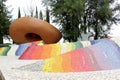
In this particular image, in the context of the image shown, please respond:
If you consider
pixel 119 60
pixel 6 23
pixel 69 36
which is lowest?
pixel 69 36

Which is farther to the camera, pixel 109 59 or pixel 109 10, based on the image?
pixel 109 10

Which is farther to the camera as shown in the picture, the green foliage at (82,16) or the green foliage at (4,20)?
the green foliage at (82,16)

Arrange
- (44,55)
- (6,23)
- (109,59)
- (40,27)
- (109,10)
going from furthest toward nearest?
1. (109,10)
2. (6,23)
3. (40,27)
4. (44,55)
5. (109,59)

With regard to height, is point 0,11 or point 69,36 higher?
point 0,11

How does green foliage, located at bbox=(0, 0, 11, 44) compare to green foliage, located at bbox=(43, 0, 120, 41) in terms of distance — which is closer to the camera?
green foliage, located at bbox=(0, 0, 11, 44)

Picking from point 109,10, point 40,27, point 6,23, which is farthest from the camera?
point 109,10

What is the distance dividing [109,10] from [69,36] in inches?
209

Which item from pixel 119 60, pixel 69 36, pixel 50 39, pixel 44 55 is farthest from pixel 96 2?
pixel 119 60

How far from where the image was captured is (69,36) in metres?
35.7

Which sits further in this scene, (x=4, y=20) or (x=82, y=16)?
(x=82, y=16)

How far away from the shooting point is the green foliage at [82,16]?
33938 mm

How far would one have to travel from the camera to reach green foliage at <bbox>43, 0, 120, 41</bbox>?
33.9m

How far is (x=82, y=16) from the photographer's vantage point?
34531 millimetres

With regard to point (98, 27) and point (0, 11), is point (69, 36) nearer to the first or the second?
point (98, 27)
